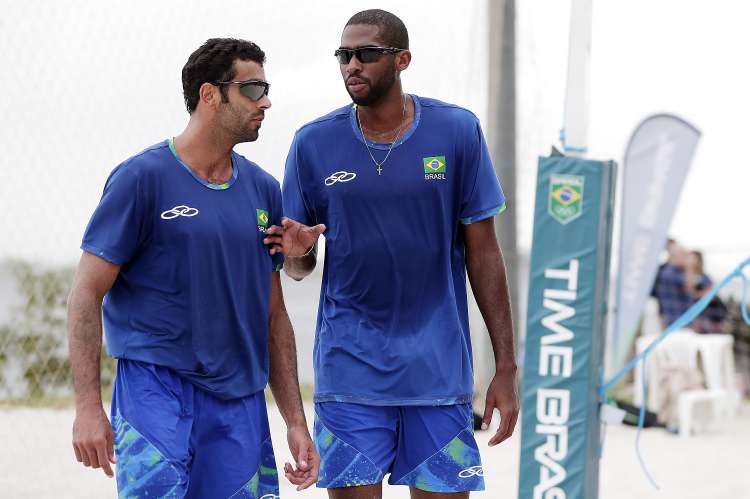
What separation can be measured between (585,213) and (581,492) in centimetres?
115

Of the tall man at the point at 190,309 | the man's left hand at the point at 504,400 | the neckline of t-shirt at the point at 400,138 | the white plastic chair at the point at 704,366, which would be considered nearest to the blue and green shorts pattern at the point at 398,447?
the man's left hand at the point at 504,400

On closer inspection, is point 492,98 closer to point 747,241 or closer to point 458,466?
point 747,241

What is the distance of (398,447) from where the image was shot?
159 inches

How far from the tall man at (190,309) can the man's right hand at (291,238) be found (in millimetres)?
42

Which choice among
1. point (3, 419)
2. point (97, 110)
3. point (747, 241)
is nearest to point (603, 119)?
point (747, 241)

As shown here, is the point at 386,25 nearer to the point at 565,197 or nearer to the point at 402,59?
the point at 402,59

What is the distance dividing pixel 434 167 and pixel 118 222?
114 cm

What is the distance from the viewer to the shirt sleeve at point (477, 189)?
403 centimetres

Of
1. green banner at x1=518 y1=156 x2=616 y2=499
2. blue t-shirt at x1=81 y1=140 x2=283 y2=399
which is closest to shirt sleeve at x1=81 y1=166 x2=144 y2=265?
blue t-shirt at x1=81 y1=140 x2=283 y2=399

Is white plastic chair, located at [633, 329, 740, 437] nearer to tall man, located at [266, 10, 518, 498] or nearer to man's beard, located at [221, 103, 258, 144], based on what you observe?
tall man, located at [266, 10, 518, 498]

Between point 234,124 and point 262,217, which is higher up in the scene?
point 234,124

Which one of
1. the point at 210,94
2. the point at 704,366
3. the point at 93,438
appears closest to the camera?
the point at 93,438

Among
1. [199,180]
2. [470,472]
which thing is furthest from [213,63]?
[470,472]

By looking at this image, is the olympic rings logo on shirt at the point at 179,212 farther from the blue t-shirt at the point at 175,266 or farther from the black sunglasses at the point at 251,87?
the black sunglasses at the point at 251,87
